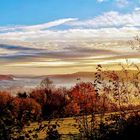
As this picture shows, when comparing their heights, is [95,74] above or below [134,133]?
above

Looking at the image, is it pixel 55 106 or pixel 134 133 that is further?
pixel 55 106

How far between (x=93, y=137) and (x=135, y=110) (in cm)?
335

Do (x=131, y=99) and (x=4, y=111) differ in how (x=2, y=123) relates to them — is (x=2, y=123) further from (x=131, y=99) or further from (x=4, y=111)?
(x=131, y=99)

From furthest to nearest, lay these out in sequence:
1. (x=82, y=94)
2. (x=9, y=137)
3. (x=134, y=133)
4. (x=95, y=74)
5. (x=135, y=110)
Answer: (x=82, y=94)
(x=95, y=74)
(x=135, y=110)
(x=134, y=133)
(x=9, y=137)

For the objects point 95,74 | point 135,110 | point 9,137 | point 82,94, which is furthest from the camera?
point 82,94

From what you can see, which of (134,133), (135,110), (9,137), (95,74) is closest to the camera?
(9,137)

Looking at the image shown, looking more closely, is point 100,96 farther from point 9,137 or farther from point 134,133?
point 9,137

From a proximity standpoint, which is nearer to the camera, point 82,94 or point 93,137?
point 93,137

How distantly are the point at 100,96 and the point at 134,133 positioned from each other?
590 cm

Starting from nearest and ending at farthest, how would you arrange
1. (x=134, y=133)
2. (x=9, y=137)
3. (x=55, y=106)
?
(x=9, y=137) < (x=134, y=133) < (x=55, y=106)

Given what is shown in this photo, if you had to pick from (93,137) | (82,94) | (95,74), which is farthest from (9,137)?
(82,94)

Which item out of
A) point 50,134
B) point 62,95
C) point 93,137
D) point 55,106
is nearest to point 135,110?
Result: point 93,137

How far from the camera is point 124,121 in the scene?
28406mm

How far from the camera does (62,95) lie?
110 m
